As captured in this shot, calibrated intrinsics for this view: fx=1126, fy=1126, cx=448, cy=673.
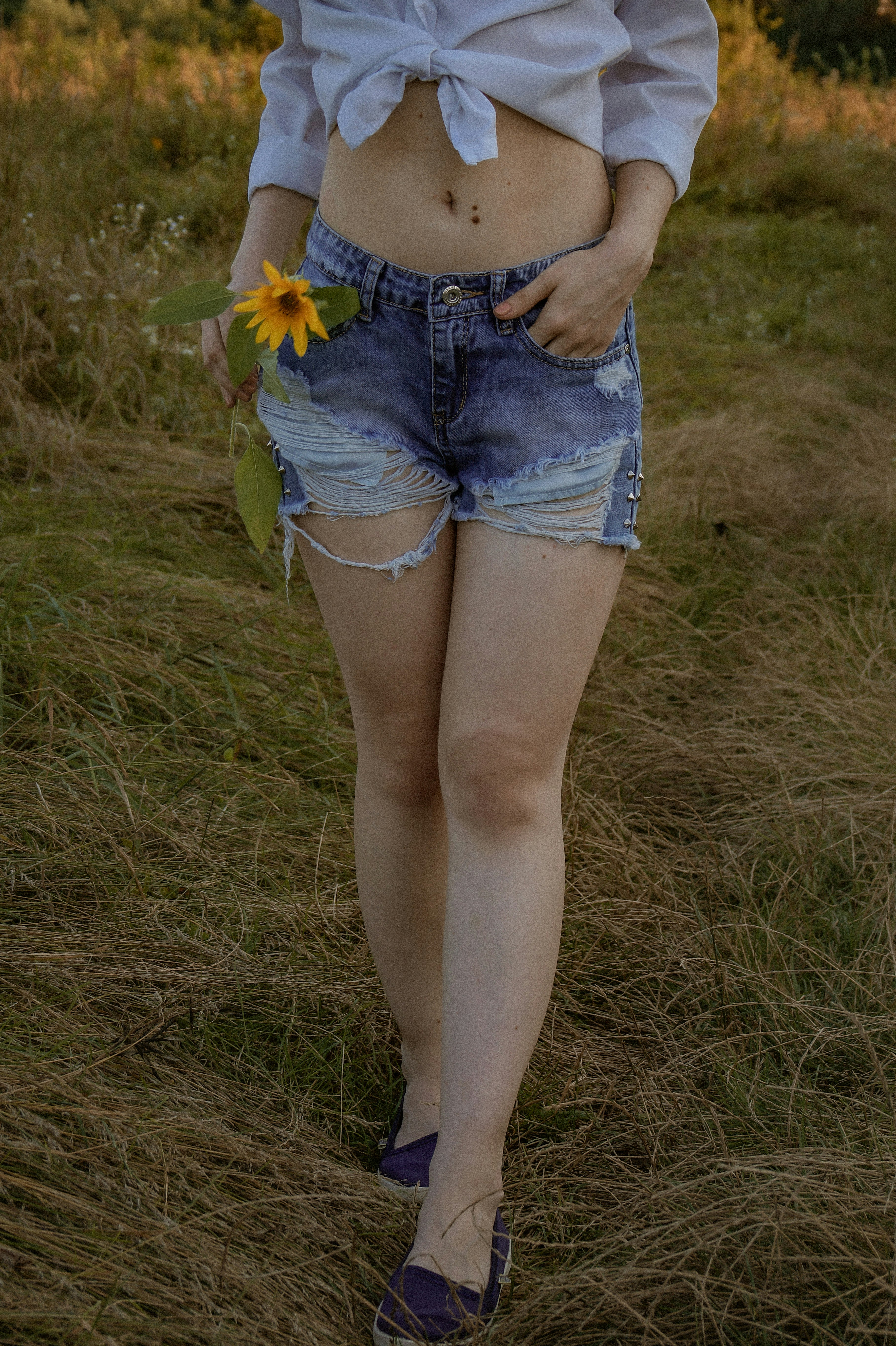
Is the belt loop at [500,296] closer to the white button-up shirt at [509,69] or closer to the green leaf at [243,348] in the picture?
the white button-up shirt at [509,69]

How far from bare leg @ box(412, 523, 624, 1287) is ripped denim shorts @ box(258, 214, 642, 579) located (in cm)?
5

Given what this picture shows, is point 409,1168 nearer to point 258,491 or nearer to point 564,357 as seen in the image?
point 258,491

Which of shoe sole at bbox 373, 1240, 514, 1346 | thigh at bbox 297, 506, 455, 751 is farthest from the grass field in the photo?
thigh at bbox 297, 506, 455, 751

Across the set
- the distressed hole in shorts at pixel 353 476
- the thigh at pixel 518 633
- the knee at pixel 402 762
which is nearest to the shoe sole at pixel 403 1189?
the knee at pixel 402 762

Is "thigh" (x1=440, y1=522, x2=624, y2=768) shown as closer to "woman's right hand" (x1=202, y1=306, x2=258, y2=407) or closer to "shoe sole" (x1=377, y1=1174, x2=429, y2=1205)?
"woman's right hand" (x1=202, y1=306, x2=258, y2=407)

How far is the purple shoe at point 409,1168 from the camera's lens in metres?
1.50

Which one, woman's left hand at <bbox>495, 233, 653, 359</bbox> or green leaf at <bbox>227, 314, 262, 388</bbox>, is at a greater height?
woman's left hand at <bbox>495, 233, 653, 359</bbox>

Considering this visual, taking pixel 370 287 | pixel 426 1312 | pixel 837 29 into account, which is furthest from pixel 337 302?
pixel 837 29

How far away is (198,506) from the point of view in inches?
132

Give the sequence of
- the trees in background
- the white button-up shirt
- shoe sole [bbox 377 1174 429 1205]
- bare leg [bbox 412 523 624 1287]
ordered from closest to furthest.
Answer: the white button-up shirt → bare leg [bbox 412 523 624 1287] → shoe sole [bbox 377 1174 429 1205] → the trees in background

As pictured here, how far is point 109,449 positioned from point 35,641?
1271 mm

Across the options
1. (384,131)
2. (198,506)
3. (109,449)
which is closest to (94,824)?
(384,131)

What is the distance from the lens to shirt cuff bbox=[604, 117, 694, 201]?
4.08 feet

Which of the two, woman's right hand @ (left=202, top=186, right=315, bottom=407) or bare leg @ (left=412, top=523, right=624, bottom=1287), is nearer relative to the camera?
bare leg @ (left=412, top=523, right=624, bottom=1287)
